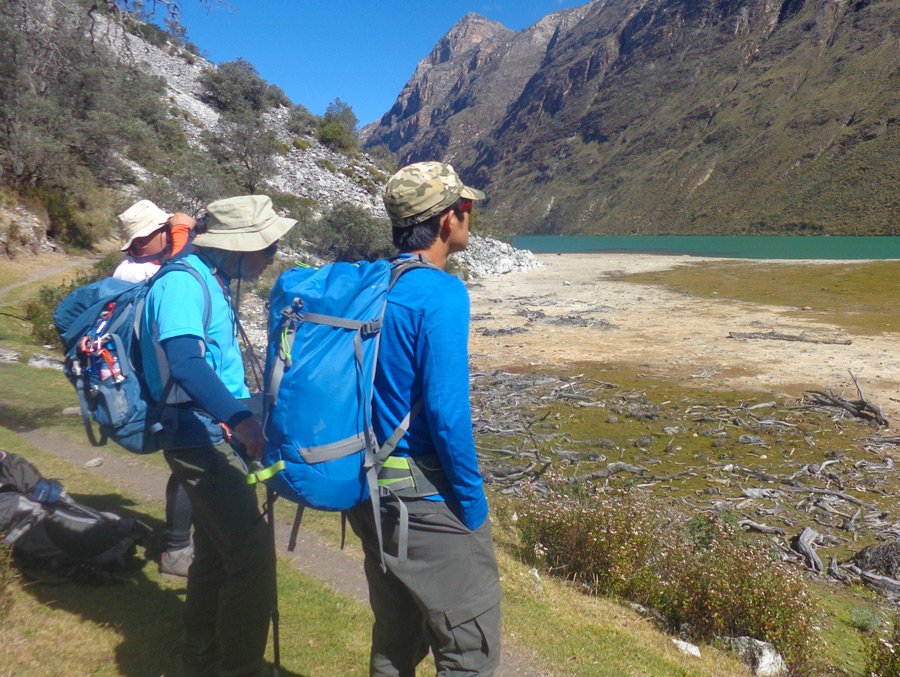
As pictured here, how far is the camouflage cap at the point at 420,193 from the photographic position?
5.98 ft

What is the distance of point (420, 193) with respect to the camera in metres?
1.82

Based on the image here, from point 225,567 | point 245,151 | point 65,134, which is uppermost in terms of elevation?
point 245,151

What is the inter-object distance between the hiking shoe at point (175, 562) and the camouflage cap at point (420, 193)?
2.64m

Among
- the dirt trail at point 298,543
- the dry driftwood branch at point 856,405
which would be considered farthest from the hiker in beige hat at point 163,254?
the dry driftwood branch at point 856,405

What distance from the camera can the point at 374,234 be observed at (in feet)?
78.4

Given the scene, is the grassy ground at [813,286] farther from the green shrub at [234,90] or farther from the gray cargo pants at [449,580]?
the green shrub at [234,90]

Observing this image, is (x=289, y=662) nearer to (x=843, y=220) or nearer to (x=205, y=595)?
(x=205, y=595)

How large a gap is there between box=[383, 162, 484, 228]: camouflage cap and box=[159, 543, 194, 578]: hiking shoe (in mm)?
2635

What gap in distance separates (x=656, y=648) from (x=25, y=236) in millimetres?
16042

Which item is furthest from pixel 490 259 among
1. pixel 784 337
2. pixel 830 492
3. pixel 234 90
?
pixel 830 492

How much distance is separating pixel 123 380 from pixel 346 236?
72.6 feet

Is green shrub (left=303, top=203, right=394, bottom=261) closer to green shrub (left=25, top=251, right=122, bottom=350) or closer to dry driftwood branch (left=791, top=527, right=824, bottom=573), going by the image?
green shrub (left=25, top=251, right=122, bottom=350)

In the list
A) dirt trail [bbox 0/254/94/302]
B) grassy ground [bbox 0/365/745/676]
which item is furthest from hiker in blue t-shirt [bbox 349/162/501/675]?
dirt trail [bbox 0/254/94/302]

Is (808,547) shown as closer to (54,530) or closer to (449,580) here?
(449,580)
